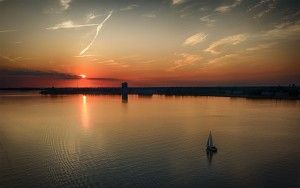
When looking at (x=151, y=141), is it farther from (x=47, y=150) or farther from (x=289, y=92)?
(x=289, y=92)

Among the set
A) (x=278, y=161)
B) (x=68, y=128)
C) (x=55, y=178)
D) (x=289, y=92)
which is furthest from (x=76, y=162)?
(x=289, y=92)

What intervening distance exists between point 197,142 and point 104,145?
11.3 meters

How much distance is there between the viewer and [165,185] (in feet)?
73.0

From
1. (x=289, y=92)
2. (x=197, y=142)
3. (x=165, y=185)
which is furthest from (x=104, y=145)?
(x=289, y=92)

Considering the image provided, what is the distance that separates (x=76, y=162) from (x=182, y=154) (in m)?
10.4

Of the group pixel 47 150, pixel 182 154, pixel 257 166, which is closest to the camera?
pixel 257 166

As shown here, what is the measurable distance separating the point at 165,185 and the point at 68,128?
109 feet

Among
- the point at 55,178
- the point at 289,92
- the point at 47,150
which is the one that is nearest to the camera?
the point at 55,178

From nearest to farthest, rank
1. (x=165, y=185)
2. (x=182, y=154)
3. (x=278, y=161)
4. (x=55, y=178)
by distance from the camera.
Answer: (x=165, y=185)
(x=55, y=178)
(x=278, y=161)
(x=182, y=154)

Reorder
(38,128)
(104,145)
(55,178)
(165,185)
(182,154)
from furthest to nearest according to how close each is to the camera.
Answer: (38,128) < (104,145) < (182,154) < (55,178) < (165,185)

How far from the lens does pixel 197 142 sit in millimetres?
38250

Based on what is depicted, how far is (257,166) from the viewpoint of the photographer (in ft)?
88.8

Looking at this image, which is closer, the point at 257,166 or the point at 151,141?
the point at 257,166

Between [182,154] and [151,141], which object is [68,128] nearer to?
[151,141]
